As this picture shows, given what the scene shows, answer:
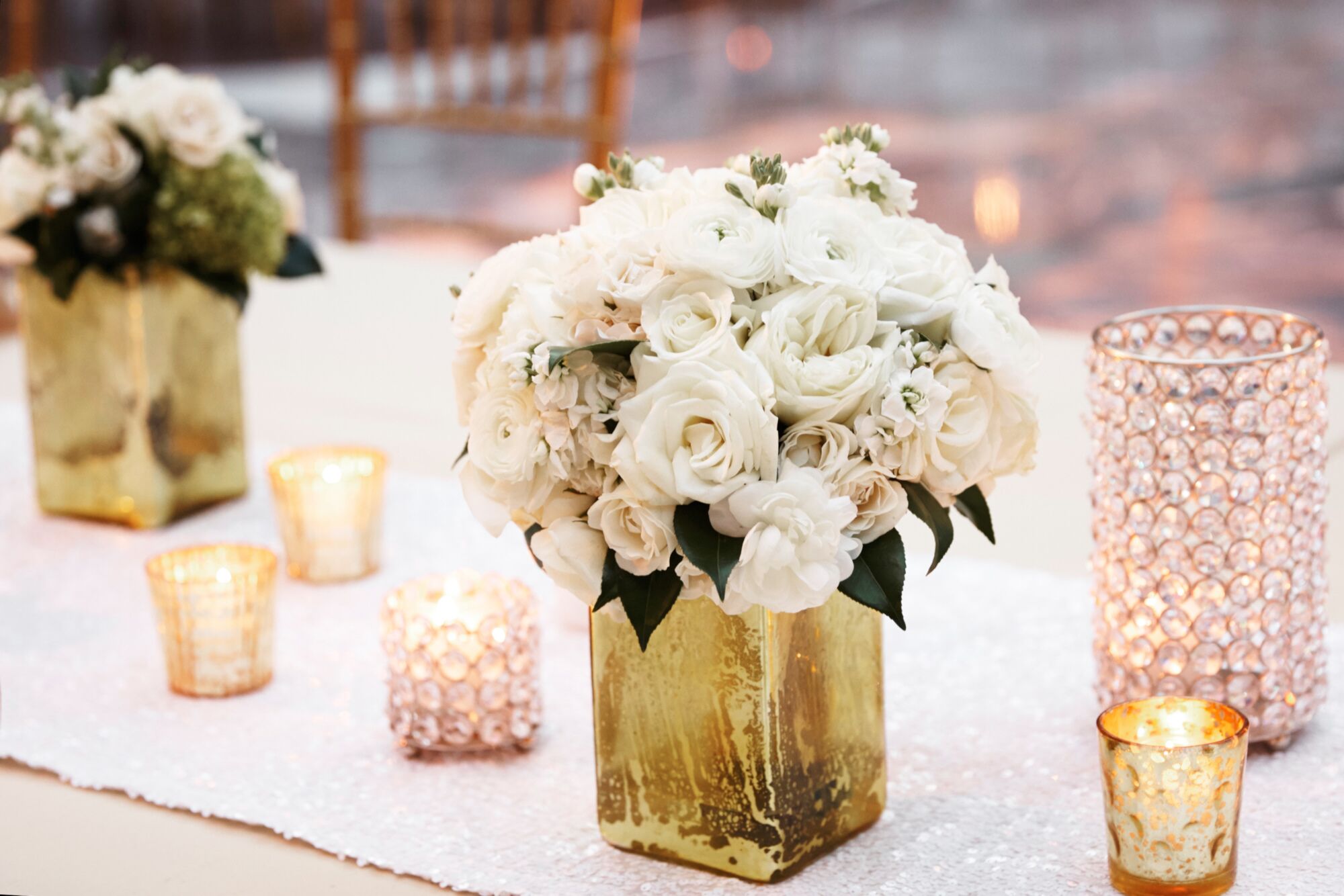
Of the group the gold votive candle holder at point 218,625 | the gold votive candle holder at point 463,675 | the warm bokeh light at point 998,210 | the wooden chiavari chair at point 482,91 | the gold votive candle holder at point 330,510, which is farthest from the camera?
the warm bokeh light at point 998,210

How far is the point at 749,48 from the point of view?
6.83 m

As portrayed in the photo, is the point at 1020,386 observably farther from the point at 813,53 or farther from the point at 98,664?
the point at 813,53

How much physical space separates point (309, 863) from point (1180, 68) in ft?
19.5

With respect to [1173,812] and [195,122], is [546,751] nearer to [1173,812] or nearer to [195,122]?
[1173,812]

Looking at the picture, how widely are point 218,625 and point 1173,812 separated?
0.67 metres

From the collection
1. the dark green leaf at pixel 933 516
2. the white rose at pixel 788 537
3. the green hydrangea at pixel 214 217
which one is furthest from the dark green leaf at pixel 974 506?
the green hydrangea at pixel 214 217

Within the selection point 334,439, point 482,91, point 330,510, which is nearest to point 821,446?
point 330,510

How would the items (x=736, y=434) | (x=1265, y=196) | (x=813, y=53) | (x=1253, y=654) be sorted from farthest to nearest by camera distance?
(x=813, y=53)
(x=1265, y=196)
(x=1253, y=654)
(x=736, y=434)

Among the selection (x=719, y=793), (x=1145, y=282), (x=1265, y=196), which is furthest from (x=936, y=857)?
(x=1265, y=196)

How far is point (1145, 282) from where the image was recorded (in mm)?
4664

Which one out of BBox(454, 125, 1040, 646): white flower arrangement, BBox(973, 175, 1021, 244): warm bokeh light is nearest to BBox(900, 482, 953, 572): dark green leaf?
BBox(454, 125, 1040, 646): white flower arrangement

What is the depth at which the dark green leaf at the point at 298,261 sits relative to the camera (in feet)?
5.18

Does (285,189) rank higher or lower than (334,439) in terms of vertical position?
higher

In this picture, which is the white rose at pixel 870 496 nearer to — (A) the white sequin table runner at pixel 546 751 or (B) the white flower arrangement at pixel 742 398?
(B) the white flower arrangement at pixel 742 398
